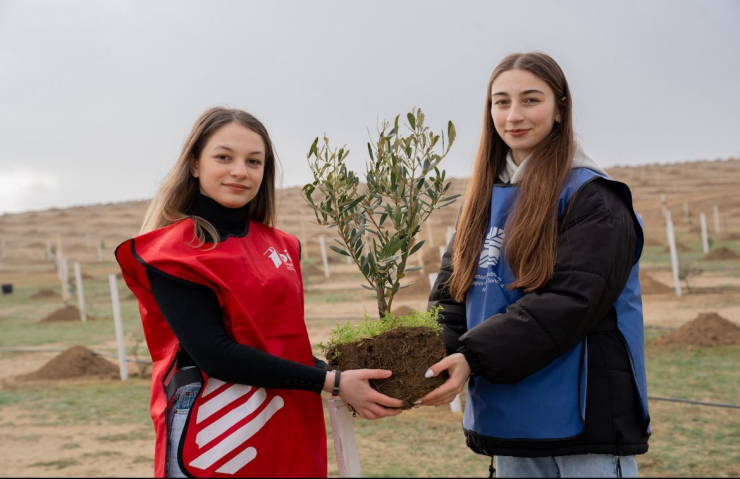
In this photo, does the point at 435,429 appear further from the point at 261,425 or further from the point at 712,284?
the point at 712,284

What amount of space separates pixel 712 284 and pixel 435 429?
12223mm

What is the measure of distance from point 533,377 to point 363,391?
55cm

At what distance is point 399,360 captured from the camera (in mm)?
2068

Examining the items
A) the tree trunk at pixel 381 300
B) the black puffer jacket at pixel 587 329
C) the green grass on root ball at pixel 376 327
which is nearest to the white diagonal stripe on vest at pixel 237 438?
the green grass on root ball at pixel 376 327

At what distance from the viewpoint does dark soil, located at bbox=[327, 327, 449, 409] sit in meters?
2.07

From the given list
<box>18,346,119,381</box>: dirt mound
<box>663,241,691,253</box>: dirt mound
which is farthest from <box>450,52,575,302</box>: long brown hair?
<box>663,241,691,253</box>: dirt mound

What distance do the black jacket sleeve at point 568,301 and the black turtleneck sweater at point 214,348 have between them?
1.75 ft

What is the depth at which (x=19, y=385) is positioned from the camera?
32.8 feet

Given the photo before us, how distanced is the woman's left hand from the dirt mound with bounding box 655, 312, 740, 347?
9.26 metres

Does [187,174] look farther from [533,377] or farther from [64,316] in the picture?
[64,316]

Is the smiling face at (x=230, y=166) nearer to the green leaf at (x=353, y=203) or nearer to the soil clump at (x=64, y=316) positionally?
the green leaf at (x=353, y=203)

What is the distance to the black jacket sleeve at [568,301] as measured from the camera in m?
2.04

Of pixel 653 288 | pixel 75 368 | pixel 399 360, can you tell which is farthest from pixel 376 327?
pixel 653 288

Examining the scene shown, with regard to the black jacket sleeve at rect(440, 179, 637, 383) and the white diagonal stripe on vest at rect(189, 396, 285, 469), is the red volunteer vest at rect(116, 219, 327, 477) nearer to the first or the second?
the white diagonal stripe on vest at rect(189, 396, 285, 469)
